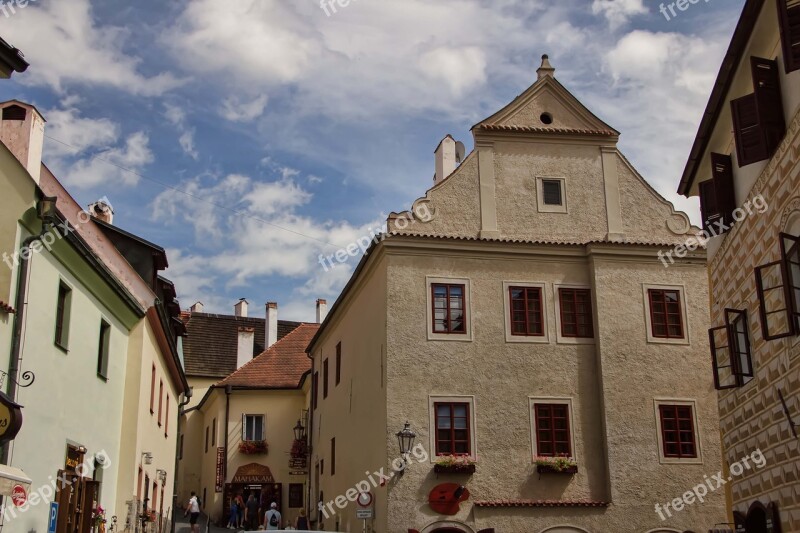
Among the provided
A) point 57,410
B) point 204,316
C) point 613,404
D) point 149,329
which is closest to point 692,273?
point 613,404

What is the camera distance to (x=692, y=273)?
2517 centimetres

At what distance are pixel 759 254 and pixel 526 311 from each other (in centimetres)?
996

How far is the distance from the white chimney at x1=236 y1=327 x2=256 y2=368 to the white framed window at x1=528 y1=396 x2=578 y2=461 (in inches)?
1235

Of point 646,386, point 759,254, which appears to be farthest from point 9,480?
point 646,386

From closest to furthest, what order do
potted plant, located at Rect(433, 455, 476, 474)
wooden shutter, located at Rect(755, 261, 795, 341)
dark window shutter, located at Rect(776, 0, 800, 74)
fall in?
dark window shutter, located at Rect(776, 0, 800, 74) < wooden shutter, located at Rect(755, 261, 795, 341) < potted plant, located at Rect(433, 455, 476, 474)

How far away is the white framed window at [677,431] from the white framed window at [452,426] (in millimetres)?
4865

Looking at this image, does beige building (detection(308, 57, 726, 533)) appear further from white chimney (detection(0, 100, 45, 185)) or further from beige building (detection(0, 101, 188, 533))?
white chimney (detection(0, 100, 45, 185))

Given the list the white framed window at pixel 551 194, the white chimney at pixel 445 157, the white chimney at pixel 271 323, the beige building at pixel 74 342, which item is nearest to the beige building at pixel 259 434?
the white chimney at pixel 271 323

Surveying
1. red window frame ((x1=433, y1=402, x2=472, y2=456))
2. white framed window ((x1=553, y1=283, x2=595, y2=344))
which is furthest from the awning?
white framed window ((x1=553, y1=283, x2=595, y2=344))

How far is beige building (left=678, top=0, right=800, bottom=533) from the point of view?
42.4 feet

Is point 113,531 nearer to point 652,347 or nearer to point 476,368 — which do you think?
point 476,368

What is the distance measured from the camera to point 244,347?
52.8 meters

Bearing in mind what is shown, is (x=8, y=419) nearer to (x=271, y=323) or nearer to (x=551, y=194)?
(x=551, y=194)

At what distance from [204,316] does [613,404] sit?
39211 millimetres
